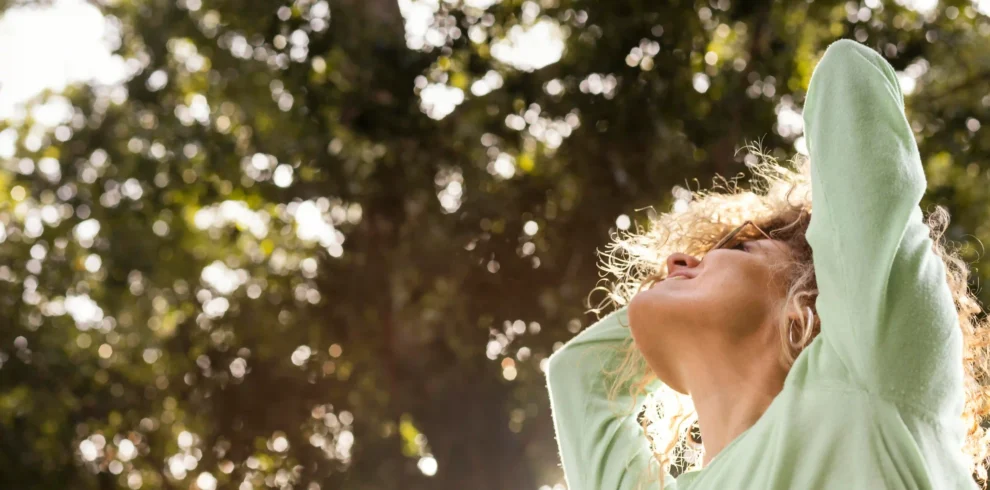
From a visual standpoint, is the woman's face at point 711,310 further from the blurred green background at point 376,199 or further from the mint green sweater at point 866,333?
the blurred green background at point 376,199

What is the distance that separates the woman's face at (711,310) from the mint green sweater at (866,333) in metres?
0.18

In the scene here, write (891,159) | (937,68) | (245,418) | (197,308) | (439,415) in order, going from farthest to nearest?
(197,308) → (245,418) → (439,415) → (937,68) → (891,159)

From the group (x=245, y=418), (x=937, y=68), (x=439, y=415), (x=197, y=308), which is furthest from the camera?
(x=197, y=308)

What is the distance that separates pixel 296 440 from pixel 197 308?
153 cm

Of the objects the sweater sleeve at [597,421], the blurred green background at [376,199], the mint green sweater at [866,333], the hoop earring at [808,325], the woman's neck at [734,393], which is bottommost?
the blurred green background at [376,199]

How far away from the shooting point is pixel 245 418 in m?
7.77

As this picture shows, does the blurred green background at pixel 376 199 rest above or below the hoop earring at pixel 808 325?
below

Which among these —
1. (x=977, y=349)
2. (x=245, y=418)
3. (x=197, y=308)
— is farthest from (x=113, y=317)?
(x=977, y=349)

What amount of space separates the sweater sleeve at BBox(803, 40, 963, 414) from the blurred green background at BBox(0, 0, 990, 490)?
5222 mm

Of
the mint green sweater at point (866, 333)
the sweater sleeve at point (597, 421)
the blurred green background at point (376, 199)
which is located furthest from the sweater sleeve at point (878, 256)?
the blurred green background at point (376, 199)

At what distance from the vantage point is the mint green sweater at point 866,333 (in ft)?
3.60

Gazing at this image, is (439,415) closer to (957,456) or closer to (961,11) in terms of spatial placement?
(961,11)

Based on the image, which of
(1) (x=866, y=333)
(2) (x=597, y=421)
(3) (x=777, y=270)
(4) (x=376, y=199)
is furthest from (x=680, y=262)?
(4) (x=376, y=199)

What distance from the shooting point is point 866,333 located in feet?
3.61
